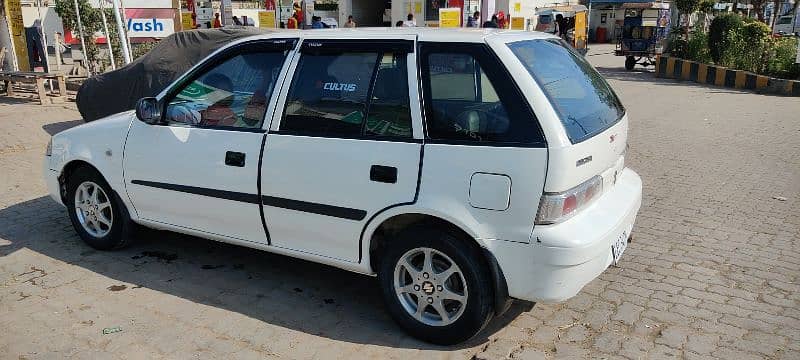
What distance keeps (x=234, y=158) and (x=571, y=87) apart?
2107 mm

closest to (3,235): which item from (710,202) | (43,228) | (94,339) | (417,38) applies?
(43,228)

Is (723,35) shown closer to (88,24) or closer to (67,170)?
(88,24)

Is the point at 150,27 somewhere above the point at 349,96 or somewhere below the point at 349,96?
above

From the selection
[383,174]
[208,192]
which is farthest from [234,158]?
[383,174]

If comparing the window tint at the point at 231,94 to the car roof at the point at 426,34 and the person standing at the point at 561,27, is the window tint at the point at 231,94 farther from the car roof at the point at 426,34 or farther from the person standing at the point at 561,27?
the person standing at the point at 561,27

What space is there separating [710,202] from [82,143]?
573cm

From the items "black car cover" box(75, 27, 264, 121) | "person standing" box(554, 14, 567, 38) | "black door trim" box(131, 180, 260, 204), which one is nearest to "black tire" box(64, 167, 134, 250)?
"black door trim" box(131, 180, 260, 204)

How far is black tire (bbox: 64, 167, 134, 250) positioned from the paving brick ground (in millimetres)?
107

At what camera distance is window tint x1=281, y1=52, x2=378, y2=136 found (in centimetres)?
367

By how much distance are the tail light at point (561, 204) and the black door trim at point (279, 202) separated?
3.30ft

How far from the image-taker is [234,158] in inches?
155

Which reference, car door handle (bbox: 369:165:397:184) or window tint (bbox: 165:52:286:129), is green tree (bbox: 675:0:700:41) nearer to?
window tint (bbox: 165:52:286:129)

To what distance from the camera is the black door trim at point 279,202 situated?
359 cm

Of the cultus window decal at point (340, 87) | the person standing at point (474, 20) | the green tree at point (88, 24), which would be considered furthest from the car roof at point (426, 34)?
the person standing at point (474, 20)
